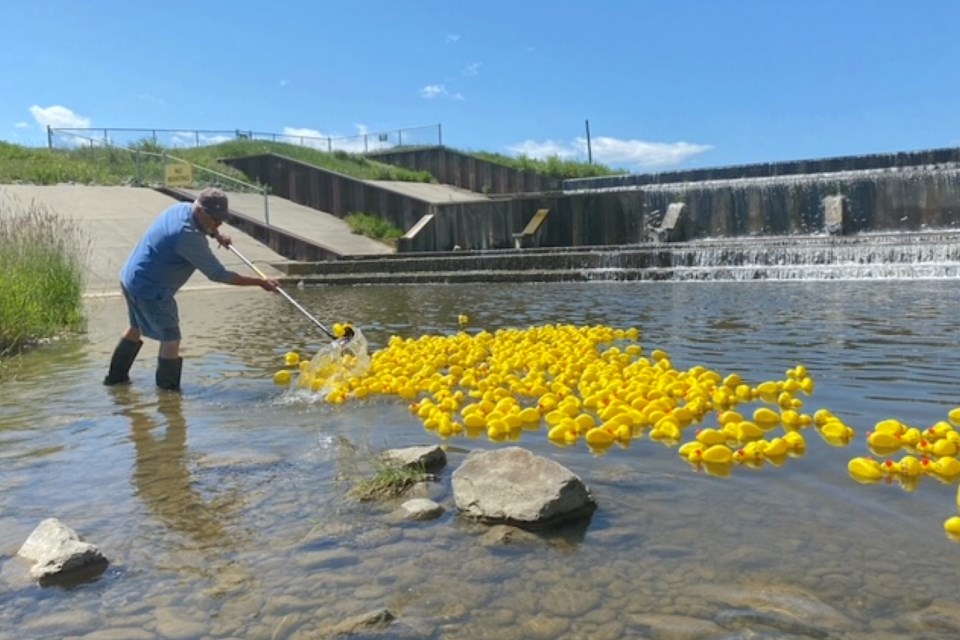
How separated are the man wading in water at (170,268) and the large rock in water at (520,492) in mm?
3506

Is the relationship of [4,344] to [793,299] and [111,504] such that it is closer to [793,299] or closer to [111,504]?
[111,504]

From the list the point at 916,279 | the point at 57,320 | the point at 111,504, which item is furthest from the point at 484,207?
the point at 111,504

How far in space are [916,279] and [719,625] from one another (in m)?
13.9

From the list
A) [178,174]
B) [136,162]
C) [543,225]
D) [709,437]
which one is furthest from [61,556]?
[136,162]

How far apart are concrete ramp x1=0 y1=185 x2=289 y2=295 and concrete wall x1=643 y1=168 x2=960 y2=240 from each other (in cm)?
1213

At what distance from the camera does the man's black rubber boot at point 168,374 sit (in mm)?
6809

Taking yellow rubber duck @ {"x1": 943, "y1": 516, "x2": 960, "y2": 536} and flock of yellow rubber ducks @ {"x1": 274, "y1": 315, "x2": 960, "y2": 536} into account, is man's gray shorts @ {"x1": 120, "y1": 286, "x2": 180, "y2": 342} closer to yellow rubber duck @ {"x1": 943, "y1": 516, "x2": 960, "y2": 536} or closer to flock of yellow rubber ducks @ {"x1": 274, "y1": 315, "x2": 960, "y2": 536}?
flock of yellow rubber ducks @ {"x1": 274, "y1": 315, "x2": 960, "y2": 536}

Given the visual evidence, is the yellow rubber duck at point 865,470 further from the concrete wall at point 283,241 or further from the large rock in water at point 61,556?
the concrete wall at point 283,241

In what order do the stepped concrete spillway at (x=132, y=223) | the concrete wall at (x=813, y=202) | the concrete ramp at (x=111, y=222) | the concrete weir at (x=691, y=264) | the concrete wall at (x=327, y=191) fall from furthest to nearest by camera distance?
1. the concrete wall at (x=327, y=191)
2. the stepped concrete spillway at (x=132, y=223)
3. the concrete ramp at (x=111, y=222)
4. the concrete wall at (x=813, y=202)
5. the concrete weir at (x=691, y=264)

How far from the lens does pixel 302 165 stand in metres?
34.2

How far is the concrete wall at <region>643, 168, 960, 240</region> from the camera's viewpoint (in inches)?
826

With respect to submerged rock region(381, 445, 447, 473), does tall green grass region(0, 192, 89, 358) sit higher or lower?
higher

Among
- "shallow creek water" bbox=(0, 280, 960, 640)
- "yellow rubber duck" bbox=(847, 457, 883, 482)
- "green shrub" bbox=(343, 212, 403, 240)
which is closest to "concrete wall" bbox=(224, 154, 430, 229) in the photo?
"green shrub" bbox=(343, 212, 403, 240)

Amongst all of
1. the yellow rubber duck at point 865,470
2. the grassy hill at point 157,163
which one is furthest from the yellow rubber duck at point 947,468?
the grassy hill at point 157,163
